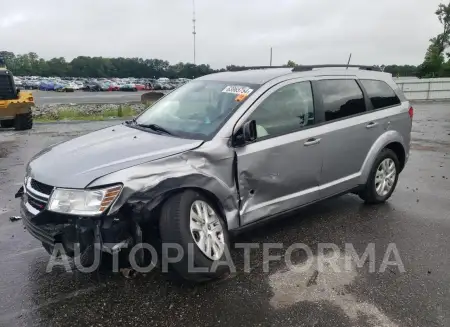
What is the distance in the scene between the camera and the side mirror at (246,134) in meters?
3.71

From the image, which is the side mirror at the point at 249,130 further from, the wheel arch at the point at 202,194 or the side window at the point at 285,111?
the wheel arch at the point at 202,194

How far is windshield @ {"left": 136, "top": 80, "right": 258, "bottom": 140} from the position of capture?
390 cm

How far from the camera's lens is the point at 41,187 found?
334 cm

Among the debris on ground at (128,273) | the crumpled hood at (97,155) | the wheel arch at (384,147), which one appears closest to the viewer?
the crumpled hood at (97,155)

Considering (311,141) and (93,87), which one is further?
(93,87)

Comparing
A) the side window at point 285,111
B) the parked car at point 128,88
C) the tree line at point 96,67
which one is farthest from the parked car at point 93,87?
the side window at point 285,111

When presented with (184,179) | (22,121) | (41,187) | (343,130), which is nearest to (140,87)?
(22,121)

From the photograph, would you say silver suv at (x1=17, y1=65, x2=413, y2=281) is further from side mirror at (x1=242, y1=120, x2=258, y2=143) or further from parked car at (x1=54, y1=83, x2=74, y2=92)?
parked car at (x1=54, y1=83, x2=74, y2=92)

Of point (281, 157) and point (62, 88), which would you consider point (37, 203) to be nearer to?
point (281, 157)

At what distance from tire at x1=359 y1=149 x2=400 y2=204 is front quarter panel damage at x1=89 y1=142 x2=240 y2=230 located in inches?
87.3

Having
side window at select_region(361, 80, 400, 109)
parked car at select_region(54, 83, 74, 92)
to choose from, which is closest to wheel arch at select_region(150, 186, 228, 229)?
side window at select_region(361, 80, 400, 109)

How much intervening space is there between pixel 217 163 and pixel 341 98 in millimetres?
1943

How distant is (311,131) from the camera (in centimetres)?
438

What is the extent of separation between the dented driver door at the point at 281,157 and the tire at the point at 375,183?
42.2 inches
